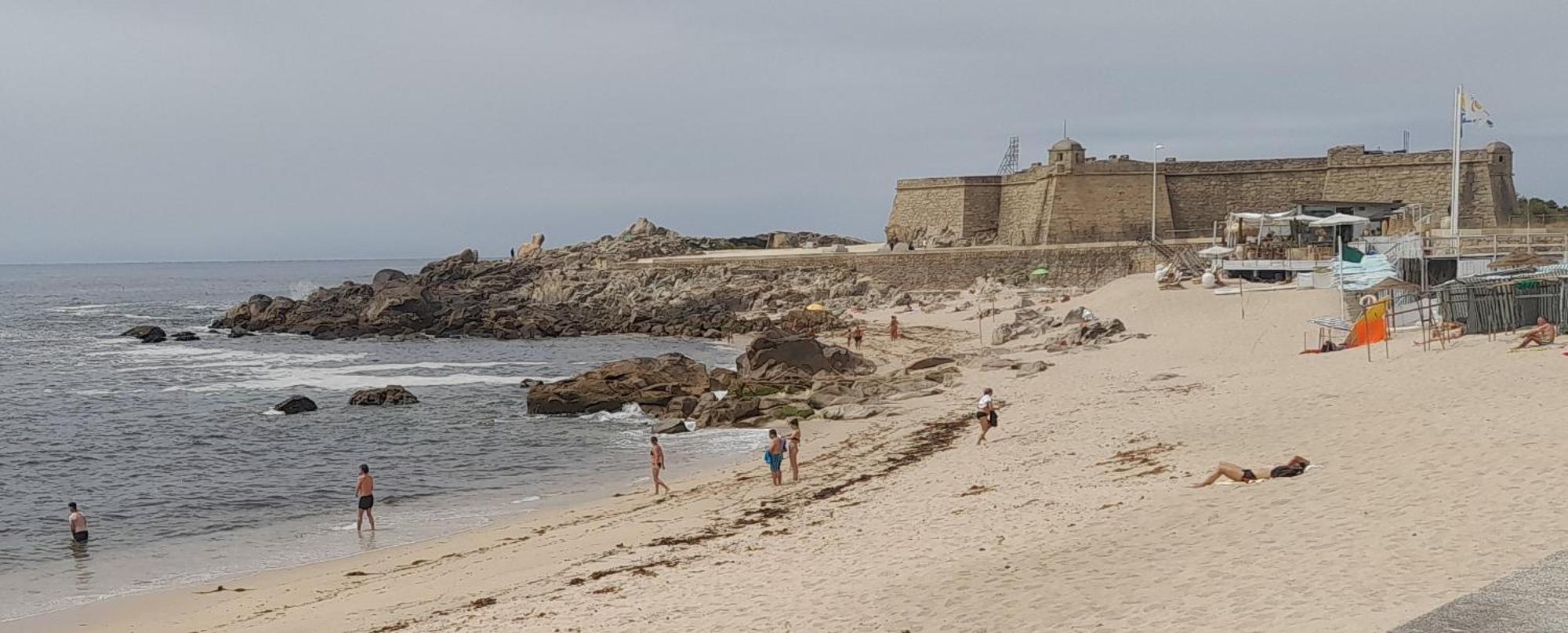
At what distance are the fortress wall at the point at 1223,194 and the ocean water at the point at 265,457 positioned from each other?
23.3 m

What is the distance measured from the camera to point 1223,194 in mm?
54438

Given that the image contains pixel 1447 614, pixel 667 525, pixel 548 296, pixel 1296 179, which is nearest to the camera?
pixel 1447 614

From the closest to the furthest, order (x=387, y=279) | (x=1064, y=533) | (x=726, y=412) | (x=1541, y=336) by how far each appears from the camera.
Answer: (x=1064, y=533)
(x=1541, y=336)
(x=726, y=412)
(x=387, y=279)

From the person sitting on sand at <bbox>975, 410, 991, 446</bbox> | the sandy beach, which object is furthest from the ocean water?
the person sitting on sand at <bbox>975, 410, 991, 446</bbox>

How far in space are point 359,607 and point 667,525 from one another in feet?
13.3

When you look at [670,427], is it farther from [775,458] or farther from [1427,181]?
[1427,181]

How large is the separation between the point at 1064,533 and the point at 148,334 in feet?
178

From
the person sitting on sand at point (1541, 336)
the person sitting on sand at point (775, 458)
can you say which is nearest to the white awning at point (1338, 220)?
the person sitting on sand at point (1541, 336)

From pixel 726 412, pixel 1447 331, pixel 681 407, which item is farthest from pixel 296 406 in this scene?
pixel 1447 331

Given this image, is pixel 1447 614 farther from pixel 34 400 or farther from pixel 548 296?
pixel 548 296

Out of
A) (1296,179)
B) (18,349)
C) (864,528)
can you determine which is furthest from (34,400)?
(1296,179)

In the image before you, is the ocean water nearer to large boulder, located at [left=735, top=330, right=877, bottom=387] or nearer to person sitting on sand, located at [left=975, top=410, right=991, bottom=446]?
large boulder, located at [left=735, top=330, right=877, bottom=387]

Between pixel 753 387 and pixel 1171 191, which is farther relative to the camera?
pixel 1171 191

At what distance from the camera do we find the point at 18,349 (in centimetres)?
5316
